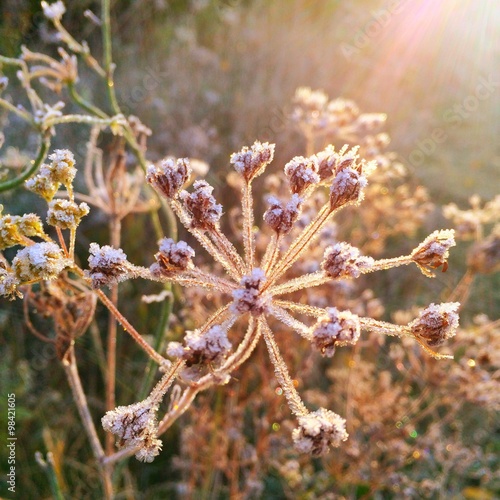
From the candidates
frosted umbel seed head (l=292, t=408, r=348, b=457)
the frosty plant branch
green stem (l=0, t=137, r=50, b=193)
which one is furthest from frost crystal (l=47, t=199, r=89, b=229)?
frosted umbel seed head (l=292, t=408, r=348, b=457)

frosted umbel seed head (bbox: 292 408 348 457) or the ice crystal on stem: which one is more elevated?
the ice crystal on stem

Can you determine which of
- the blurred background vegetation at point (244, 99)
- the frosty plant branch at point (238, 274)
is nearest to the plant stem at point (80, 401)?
the frosty plant branch at point (238, 274)

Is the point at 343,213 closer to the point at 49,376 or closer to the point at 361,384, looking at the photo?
the point at 361,384

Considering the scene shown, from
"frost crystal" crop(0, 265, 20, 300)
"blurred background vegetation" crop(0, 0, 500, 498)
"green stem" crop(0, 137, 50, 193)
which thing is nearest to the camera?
"frost crystal" crop(0, 265, 20, 300)

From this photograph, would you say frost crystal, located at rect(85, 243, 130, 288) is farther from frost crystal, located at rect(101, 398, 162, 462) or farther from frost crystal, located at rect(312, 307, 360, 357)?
frost crystal, located at rect(312, 307, 360, 357)

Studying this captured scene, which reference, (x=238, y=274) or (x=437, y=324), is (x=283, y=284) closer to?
(x=238, y=274)

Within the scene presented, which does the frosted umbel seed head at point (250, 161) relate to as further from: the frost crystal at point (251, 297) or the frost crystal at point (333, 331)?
the frost crystal at point (333, 331)

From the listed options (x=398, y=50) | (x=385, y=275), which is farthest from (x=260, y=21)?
(x=385, y=275)
